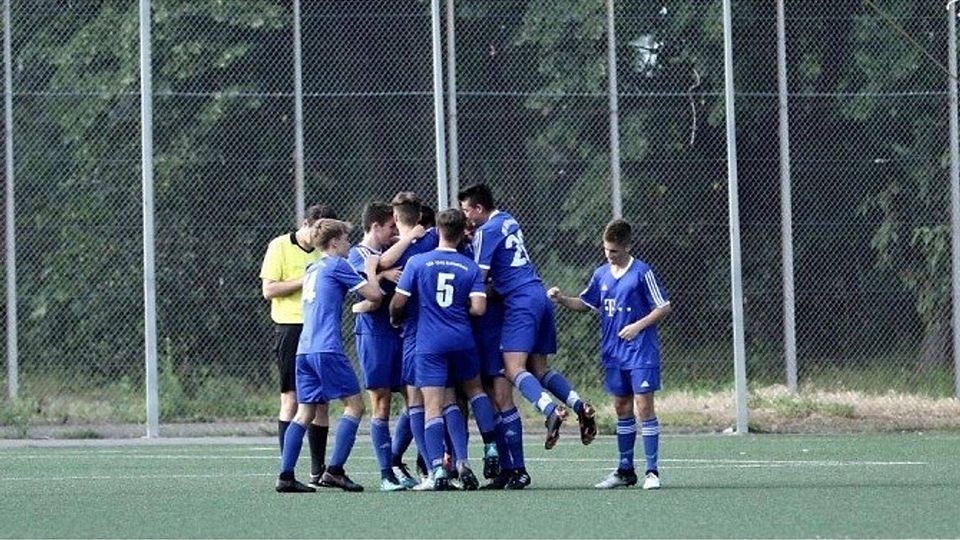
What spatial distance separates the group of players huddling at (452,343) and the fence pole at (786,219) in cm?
780

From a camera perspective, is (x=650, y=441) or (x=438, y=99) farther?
(x=438, y=99)

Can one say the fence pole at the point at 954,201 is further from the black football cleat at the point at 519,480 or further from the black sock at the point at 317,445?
the black sock at the point at 317,445

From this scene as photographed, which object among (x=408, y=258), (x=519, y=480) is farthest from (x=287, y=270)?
(x=519, y=480)

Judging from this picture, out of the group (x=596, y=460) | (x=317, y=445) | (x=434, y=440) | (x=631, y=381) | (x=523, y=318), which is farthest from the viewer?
(x=596, y=460)

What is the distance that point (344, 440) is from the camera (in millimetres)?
12953

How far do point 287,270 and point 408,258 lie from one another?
124 cm

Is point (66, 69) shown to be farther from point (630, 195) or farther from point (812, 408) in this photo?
point (812, 408)

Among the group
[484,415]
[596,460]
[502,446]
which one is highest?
[484,415]

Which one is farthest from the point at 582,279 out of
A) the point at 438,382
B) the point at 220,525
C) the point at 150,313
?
the point at 220,525

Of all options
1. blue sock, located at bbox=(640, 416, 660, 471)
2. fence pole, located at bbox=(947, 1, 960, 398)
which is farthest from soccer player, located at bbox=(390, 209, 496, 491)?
fence pole, located at bbox=(947, 1, 960, 398)

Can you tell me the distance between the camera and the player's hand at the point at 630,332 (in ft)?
41.6

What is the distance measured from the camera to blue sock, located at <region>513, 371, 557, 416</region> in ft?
41.4

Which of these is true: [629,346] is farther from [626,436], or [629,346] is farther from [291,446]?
[291,446]

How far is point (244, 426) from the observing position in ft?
66.8
